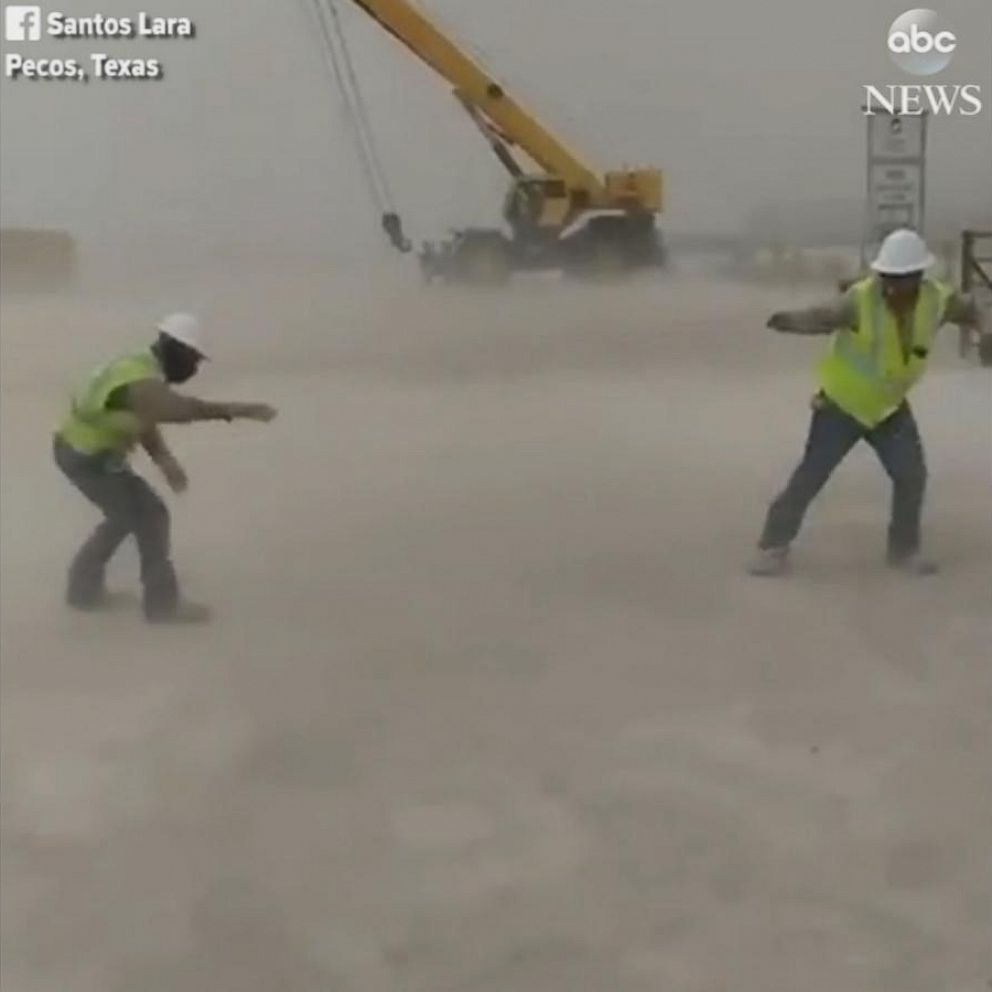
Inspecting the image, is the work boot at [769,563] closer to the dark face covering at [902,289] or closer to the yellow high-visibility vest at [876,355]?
the yellow high-visibility vest at [876,355]

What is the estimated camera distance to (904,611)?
2309mm

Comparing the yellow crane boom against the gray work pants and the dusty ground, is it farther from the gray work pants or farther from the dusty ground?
the gray work pants

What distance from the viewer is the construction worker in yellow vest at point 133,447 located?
2186mm

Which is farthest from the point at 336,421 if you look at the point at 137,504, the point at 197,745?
the point at 197,745

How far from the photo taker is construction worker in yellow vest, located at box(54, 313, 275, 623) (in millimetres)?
2186

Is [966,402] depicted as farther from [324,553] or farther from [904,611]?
[324,553]

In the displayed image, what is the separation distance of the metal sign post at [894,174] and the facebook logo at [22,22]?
3.68 feet

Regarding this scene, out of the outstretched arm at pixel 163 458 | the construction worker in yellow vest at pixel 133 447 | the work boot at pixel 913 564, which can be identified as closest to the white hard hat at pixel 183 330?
the construction worker in yellow vest at pixel 133 447

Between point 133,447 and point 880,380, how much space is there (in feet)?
3.43

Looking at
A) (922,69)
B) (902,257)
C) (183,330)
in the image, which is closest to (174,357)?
(183,330)

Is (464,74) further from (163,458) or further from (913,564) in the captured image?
(913,564)

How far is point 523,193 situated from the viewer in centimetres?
238

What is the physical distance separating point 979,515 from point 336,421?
0.99m

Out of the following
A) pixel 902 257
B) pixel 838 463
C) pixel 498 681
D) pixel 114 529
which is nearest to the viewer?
pixel 498 681
